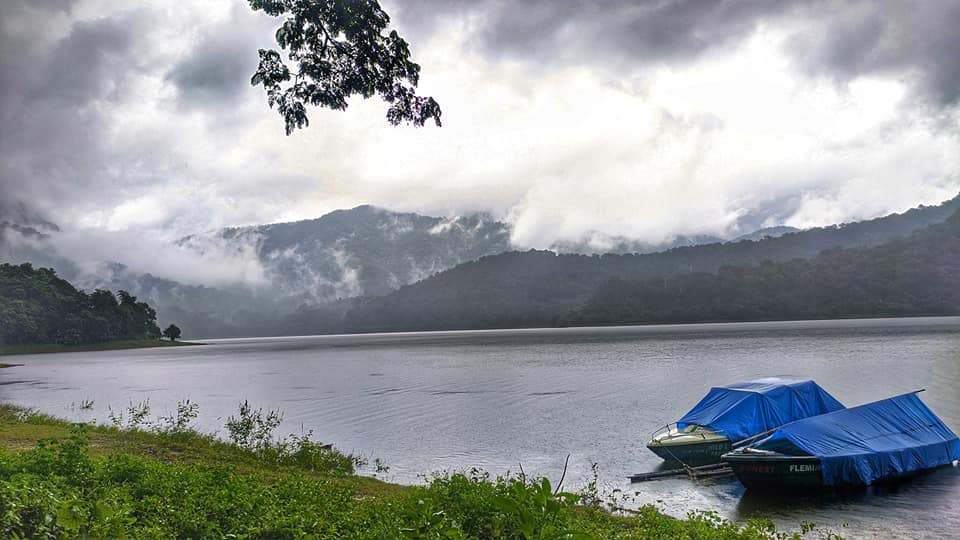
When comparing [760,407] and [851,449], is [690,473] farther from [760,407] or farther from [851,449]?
[851,449]

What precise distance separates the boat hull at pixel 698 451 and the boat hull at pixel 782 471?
16.4 ft

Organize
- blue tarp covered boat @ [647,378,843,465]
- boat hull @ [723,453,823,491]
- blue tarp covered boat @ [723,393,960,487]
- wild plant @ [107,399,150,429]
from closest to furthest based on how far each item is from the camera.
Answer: boat hull @ [723,453,823,491], blue tarp covered boat @ [723,393,960,487], blue tarp covered boat @ [647,378,843,465], wild plant @ [107,399,150,429]

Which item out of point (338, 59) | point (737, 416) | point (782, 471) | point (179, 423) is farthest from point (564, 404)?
point (338, 59)

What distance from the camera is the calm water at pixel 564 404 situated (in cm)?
2503

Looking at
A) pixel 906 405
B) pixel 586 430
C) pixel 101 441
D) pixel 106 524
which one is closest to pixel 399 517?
pixel 106 524

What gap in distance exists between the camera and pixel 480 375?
298 ft

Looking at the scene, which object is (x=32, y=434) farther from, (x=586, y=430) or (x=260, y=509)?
(x=586, y=430)

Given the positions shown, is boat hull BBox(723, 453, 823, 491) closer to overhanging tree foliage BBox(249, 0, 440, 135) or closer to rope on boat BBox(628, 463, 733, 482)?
rope on boat BBox(628, 463, 733, 482)

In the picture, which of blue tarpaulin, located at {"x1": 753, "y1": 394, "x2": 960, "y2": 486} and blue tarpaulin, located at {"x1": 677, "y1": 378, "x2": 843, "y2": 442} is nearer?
blue tarpaulin, located at {"x1": 753, "y1": 394, "x2": 960, "y2": 486}

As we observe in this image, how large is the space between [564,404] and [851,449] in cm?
3169

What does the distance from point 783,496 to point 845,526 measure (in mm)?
4957

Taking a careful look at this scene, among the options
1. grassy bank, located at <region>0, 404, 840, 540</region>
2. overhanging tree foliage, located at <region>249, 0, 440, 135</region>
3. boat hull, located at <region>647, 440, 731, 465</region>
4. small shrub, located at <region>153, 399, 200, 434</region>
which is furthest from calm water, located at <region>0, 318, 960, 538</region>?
overhanging tree foliage, located at <region>249, 0, 440, 135</region>

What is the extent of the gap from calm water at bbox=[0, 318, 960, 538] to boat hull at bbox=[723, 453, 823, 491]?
0.84 metres

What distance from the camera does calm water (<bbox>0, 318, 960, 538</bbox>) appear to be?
82.1 ft
